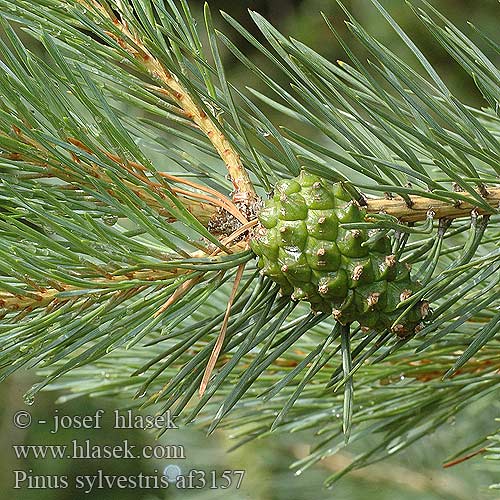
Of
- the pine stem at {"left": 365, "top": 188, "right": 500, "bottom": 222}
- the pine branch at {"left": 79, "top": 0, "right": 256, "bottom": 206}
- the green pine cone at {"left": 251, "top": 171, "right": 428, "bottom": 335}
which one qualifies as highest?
the pine branch at {"left": 79, "top": 0, "right": 256, "bottom": 206}

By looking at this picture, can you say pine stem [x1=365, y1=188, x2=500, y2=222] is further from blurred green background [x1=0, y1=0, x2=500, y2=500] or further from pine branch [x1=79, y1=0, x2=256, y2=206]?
blurred green background [x1=0, y1=0, x2=500, y2=500]

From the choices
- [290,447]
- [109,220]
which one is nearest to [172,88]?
[109,220]

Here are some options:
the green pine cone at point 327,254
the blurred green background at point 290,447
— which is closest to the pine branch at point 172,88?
the green pine cone at point 327,254

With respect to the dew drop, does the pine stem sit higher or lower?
lower

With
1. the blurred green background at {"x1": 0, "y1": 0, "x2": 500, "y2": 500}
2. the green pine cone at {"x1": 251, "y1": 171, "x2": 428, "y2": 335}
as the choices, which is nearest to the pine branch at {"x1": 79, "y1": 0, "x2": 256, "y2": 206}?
the green pine cone at {"x1": 251, "y1": 171, "x2": 428, "y2": 335}

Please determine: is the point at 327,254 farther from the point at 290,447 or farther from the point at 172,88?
the point at 290,447

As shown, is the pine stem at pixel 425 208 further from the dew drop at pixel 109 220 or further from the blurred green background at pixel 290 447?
the blurred green background at pixel 290 447
